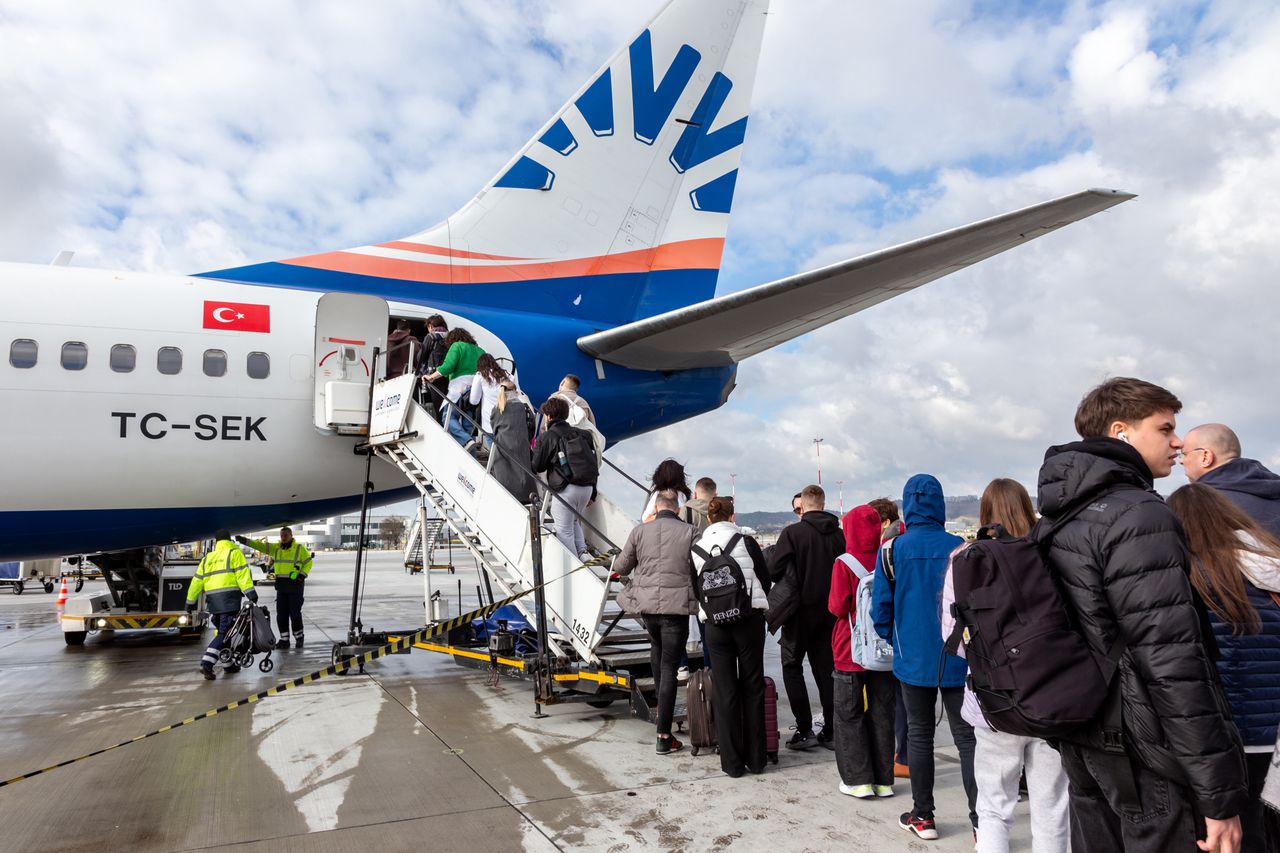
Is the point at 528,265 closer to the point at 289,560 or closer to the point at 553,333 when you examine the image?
the point at 553,333

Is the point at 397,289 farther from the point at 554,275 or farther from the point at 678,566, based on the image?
the point at 678,566

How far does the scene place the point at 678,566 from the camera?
5555 millimetres

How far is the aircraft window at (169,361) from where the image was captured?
8656 millimetres

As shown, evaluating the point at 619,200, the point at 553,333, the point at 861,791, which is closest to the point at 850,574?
the point at 861,791

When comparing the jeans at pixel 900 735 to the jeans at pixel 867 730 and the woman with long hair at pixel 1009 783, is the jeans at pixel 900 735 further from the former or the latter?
the woman with long hair at pixel 1009 783

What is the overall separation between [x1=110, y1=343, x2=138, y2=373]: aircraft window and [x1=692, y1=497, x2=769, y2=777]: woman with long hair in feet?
22.4

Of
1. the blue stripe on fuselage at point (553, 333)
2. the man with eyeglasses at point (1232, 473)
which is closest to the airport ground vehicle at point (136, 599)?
the blue stripe on fuselage at point (553, 333)

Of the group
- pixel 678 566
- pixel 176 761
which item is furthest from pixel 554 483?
pixel 176 761

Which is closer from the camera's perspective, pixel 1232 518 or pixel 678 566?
pixel 1232 518

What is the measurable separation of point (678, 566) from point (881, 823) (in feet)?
6.58

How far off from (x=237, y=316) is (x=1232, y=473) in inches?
369

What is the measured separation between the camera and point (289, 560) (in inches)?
437

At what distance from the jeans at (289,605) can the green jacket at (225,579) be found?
2.33m

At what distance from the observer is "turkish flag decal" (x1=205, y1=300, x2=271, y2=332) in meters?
9.06
